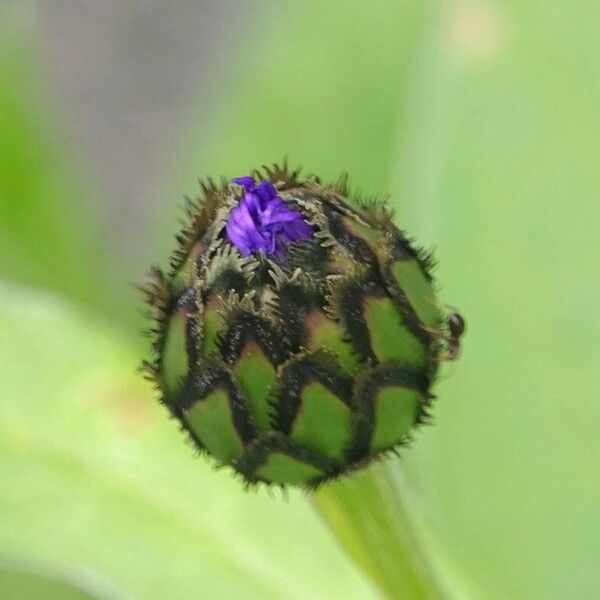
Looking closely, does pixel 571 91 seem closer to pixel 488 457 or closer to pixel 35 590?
pixel 488 457

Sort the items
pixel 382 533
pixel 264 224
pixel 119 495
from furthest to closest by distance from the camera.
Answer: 1. pixel 119 495
2. pixel 382 533
3. pixel 264 224

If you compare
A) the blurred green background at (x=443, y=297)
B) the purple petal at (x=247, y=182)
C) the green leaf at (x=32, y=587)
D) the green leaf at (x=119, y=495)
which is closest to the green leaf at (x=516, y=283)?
the blurred green background at (x=443, y=297)

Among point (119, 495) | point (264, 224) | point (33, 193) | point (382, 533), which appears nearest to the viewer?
point (264, 224)

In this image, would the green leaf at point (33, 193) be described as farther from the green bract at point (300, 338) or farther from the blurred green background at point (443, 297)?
the green bract at point (300, 338)

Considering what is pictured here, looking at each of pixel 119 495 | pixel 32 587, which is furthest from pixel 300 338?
pixel 32 587

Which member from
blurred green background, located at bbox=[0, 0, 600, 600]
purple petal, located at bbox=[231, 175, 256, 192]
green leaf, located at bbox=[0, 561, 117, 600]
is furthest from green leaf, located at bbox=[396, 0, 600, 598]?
purple petal, located at bbox=[231, 175, 256, 192]

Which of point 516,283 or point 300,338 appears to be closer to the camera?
point 300,338

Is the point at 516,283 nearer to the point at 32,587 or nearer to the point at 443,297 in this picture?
the point at 443,297

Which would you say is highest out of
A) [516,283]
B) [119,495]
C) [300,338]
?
[516,283]

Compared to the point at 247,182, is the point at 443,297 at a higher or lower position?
higher
